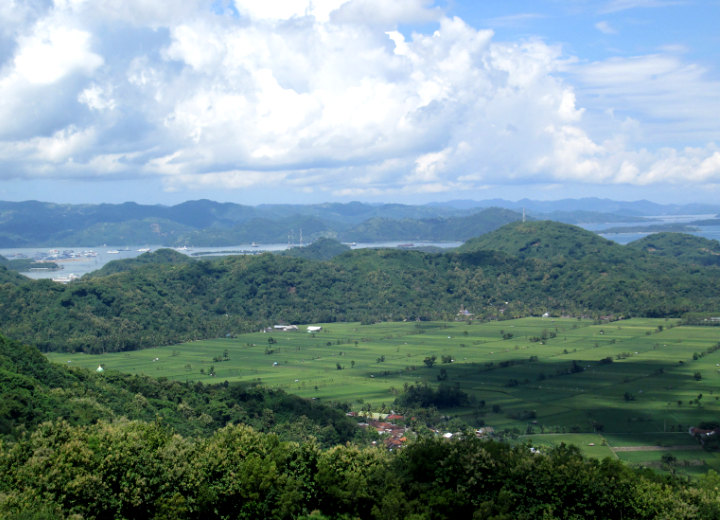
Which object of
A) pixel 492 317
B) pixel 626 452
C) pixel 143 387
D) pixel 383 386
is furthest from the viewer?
pixel 492 317

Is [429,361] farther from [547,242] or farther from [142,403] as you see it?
[547,242]

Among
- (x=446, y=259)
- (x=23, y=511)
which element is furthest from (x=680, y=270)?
(x=23, y=511)

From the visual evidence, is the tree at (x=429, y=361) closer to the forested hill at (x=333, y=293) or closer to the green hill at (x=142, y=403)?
the green hill at (x=142, y=403)

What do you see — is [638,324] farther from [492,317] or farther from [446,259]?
[446,259]

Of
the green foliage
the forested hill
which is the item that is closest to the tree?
the forested hill

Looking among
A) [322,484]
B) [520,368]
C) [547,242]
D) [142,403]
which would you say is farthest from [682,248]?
[322,484]

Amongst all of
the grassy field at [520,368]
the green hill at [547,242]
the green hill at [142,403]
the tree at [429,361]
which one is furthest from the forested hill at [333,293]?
the green hill at [142,403]

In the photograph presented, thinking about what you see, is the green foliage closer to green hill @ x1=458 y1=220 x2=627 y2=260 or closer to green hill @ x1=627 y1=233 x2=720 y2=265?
green hill @ x1=458 y1=220 x2=627 y2=260
